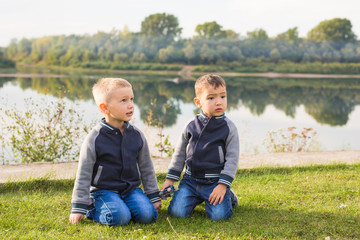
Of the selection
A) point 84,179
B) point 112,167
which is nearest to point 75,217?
point 84,179

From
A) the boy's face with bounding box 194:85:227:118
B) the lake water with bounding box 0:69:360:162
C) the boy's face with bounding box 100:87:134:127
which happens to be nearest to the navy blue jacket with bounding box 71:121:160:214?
the boy's face with bounding box 100:87:134:127

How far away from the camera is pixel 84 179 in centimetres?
313

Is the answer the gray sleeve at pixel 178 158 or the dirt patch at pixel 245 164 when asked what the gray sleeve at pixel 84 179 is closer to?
the gray sleeve at pixel 178 158

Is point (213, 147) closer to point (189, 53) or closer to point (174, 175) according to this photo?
point (174, 175)

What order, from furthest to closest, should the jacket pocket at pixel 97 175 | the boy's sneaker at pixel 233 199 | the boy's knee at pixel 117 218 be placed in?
the boy's sneaker at pixel 233 199
the jacket pocket at pixel 97 175
the boy's knee at pixel 117 218

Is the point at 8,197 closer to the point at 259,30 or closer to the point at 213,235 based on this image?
the point at 213,235

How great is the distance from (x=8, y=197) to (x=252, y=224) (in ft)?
8.18

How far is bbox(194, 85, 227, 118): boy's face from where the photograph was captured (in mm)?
3307

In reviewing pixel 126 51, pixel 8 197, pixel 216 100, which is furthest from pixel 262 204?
pixel 126 51

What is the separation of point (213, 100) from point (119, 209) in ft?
4.12

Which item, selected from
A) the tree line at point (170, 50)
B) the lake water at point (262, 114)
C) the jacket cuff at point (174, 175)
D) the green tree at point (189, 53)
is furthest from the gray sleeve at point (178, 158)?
the green tree at point (189, 53)

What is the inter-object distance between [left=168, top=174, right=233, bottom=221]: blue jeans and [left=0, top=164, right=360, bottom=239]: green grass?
0.08 m

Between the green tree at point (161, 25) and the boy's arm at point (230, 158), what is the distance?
5629 cm

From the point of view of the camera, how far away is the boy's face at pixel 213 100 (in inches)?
130
